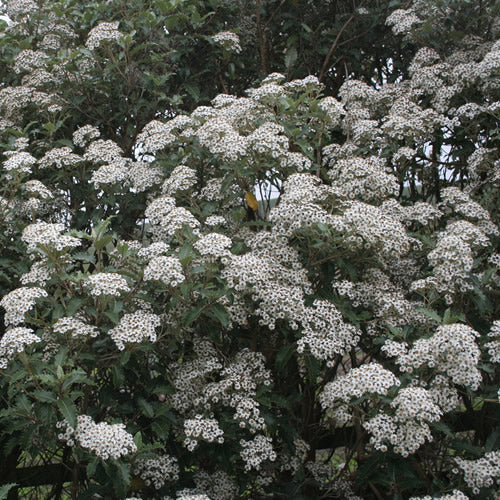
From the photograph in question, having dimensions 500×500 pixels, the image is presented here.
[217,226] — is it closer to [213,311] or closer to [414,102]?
[213,311]

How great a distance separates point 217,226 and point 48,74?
6.95ft

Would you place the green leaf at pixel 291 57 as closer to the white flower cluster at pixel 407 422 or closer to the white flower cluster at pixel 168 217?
the white flower cluster at pixel 168 217

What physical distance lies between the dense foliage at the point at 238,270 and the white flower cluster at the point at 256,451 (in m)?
0.01

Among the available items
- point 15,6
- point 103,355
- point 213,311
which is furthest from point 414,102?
point 15,6

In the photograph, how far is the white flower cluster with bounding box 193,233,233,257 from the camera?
3.23 meters

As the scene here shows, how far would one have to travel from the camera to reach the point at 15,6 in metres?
5.29

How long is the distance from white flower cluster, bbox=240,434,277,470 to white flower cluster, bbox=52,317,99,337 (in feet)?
3.10

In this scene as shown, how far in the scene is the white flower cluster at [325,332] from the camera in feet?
10.6

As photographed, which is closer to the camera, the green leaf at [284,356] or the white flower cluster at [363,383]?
the white flower cluster at [363,383]

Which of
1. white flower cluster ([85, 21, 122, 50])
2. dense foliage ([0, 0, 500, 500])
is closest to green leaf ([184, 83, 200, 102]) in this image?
dense foliage ([0, 0, 500, 500])

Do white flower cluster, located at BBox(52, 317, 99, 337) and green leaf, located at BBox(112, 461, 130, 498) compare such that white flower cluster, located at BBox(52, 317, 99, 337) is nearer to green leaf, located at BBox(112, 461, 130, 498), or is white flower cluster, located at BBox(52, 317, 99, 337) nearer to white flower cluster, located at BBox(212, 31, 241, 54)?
green leaf, located at BBox(112, 461, 130, 498)

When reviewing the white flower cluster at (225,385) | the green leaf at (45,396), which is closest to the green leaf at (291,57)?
the white flower cluster at (225,385)

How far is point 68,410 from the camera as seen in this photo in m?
2.98

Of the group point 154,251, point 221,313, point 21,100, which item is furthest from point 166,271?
point 21,100
